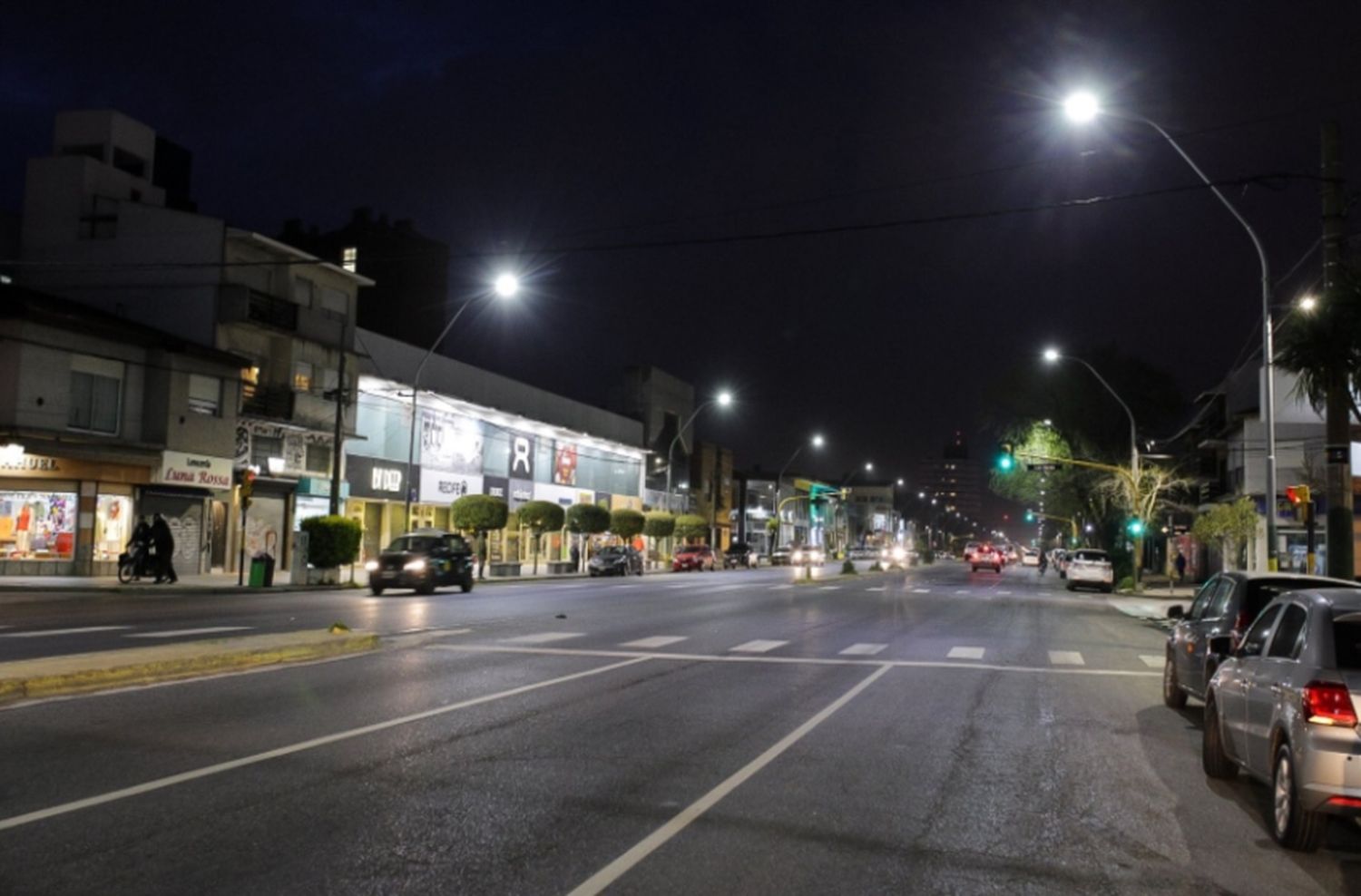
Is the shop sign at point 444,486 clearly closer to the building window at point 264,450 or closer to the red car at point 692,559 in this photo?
the building window at point 264,450

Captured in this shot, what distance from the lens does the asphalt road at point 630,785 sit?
6.09 meters

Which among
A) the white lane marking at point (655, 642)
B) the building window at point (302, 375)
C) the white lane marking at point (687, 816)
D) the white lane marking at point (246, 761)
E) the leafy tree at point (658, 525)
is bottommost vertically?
the white lane marking at point (655, 642)

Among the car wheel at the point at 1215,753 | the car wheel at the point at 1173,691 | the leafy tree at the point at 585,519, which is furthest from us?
the leafy tree at the point at 585,519

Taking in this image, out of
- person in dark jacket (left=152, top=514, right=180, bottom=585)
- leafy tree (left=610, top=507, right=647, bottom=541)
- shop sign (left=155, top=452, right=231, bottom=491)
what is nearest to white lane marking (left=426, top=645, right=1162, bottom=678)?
person in dark jacket (left=152, top=514, right=180, bottom=585)

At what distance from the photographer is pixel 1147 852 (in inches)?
267

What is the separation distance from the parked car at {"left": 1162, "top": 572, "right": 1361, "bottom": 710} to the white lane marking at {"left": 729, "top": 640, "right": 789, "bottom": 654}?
661 cm

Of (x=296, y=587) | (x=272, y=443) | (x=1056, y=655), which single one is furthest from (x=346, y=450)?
(x=1056, y=655)

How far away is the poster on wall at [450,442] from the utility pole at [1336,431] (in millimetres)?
42493

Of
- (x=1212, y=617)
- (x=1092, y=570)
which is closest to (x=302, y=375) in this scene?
(x=1092, y=570)

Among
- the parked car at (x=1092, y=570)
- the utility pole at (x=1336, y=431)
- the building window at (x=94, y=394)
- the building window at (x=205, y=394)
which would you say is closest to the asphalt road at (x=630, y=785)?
the utility pole at (x=1336, y=431)

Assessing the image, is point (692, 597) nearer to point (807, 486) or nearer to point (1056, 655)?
point (1056, 655)

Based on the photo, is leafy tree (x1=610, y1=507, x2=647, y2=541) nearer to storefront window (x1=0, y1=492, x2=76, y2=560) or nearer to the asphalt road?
storefront window (x1=0, y1=492, x2=76, y2=560)

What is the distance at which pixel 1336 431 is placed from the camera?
17.2 meters

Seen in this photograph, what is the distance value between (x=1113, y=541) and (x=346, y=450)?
137ft
